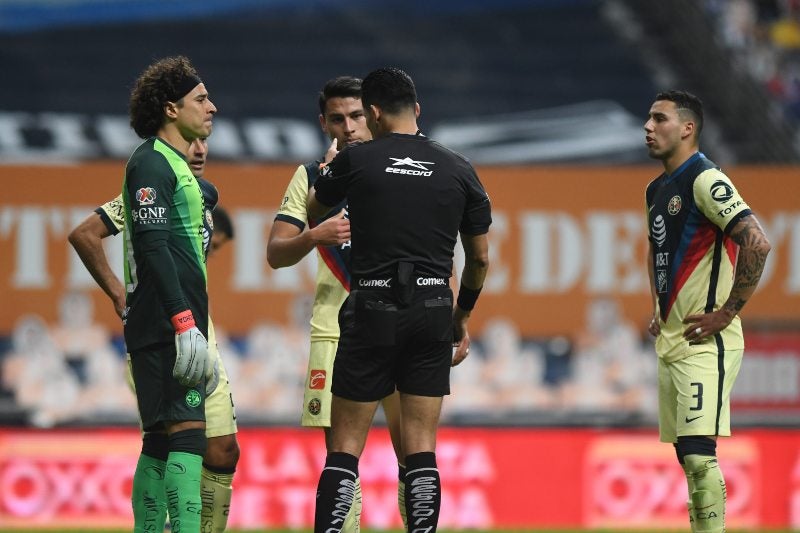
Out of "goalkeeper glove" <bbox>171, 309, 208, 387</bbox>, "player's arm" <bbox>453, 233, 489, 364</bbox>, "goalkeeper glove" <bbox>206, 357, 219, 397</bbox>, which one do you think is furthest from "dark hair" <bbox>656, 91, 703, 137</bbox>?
"goalkeeper glove" <bbox>171, 309, 208, 387</bbox>

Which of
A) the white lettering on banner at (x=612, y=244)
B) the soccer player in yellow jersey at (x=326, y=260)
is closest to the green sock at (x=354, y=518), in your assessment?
the soccer player in yellow jersey at (x=326, y=260)

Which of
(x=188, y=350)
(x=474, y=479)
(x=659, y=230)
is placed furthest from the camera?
(x=474, y=479)

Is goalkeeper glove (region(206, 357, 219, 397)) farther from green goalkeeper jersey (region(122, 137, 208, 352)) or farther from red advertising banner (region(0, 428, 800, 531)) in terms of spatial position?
red advertising banner (region(0, 428, 800, 531))

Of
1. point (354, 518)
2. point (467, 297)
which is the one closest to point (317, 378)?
point (354, 518)

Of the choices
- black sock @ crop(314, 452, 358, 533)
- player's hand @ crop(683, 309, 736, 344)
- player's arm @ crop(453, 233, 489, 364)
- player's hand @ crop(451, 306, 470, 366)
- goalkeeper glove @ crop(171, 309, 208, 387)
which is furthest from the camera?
player's hand @ crop(683, 309, 736, 344)

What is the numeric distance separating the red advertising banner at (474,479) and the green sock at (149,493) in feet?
15.9

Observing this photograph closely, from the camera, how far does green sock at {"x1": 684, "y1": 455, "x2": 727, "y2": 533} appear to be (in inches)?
281

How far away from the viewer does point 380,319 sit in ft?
20.4

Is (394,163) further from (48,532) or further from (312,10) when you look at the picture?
A: (312,10)

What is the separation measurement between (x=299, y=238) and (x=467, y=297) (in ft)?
2.92

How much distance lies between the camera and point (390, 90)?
6344 mm

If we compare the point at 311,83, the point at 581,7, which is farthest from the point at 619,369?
the point at 581,7

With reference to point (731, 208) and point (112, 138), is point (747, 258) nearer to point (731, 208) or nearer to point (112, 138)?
point (731, 208)

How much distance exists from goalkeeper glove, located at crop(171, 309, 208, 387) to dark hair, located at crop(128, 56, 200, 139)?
94cm
